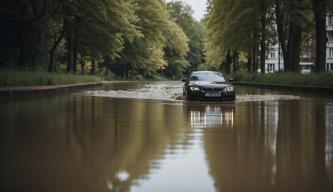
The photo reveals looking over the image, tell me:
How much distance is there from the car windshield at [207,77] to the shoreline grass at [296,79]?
7.16 m

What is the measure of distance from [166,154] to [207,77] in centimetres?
1729

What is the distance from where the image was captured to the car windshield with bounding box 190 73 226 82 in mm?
26156

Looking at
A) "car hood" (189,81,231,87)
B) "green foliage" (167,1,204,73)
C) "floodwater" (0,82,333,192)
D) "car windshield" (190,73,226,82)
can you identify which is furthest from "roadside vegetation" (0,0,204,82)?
"green foliage" (167,1,204,73)

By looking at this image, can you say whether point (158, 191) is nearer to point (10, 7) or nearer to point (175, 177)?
point (175, 177)

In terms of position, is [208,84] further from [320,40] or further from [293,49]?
[293,49]

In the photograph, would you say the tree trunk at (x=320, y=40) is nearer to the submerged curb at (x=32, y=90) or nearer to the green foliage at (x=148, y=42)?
the submerged curb at (x=32, y=90)

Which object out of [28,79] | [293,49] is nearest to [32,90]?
[28,79]

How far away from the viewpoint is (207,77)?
86.6 ft

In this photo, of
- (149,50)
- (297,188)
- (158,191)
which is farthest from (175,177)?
(149,50)

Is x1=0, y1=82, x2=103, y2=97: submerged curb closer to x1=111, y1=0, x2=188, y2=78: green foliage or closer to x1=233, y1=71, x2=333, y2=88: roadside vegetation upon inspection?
x1=233, y1=71, x2=333, y2=88: roadside vegetation

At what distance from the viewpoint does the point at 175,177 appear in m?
7.36

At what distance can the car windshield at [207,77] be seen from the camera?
2616cm

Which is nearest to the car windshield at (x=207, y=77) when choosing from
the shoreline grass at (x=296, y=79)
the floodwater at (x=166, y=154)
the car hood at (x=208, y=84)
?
the car hood at (x=208, y=84)

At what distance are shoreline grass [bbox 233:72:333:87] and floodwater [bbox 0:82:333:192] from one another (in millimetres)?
16724
